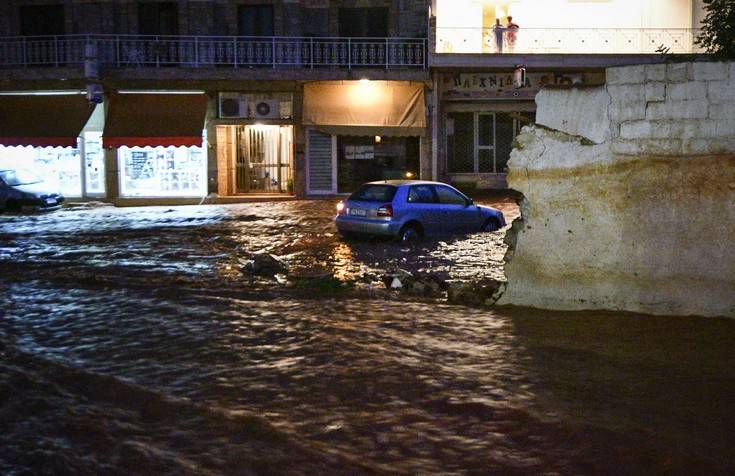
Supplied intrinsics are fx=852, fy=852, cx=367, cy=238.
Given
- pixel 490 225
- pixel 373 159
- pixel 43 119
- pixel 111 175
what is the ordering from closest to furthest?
pixel 490 225, pixel 43 119, pixel 111 175, pixel 373 159

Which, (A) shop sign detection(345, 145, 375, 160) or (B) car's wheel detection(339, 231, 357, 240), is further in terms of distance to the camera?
(A) shop sign detection(345, 145, 375, 160)

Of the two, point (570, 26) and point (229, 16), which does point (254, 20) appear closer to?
point (229, 16)

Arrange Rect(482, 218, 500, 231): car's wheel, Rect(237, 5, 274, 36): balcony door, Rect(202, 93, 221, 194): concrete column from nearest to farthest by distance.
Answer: Rect(482, 218, 500, 231): car's wheel < Rect(202, 93, 221, 194): concrete column < Rect(237, 5, 274, 36): balcony door

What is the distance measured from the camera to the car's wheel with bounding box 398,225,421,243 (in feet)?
54.5

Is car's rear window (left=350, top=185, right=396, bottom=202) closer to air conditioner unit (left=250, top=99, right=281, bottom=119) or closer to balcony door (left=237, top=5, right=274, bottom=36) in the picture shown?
air conditioner unit (left=250, top=99, right=281, bottom=119)

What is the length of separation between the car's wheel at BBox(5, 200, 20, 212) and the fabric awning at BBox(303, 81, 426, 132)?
354 inches

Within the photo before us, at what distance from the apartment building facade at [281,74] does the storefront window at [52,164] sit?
0.15ft

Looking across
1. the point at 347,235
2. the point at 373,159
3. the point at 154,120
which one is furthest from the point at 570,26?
the point at 347,235

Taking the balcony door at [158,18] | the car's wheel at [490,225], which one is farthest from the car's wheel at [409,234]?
the balcony door at [158,18]

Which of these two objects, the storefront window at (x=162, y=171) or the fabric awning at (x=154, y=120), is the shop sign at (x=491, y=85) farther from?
the storefront window at (x=162, y=171)

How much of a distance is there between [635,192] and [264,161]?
20543 mm

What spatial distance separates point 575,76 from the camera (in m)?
27.9

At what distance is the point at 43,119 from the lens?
88.1 feet

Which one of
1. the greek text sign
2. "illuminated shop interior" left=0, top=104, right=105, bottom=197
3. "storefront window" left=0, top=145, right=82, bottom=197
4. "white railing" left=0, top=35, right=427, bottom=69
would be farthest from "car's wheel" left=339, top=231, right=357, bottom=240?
"storefront window" left=0, top=145, right=82, bottom=197
